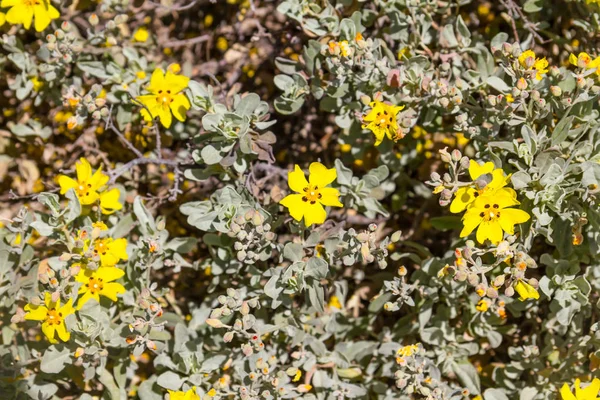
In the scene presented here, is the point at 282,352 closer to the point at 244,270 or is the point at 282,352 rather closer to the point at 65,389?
the point at 244,270

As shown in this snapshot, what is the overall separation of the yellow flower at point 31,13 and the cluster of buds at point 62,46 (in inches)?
3.9

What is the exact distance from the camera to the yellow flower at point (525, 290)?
119 inches

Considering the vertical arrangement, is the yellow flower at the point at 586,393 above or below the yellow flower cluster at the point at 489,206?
below

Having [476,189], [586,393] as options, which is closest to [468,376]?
[586,393]

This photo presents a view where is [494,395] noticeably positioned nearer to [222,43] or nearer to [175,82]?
[175,82]

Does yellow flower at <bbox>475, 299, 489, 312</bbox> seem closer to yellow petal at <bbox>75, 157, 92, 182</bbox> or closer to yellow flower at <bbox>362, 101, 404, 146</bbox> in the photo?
yellow flower at <bbox>362, 101, 404, 146</bbox>

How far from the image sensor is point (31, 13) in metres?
3.71

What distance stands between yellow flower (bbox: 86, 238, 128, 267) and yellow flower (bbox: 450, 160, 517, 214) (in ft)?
5.62

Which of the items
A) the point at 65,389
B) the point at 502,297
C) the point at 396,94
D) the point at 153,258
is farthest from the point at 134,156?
the point at 502,297

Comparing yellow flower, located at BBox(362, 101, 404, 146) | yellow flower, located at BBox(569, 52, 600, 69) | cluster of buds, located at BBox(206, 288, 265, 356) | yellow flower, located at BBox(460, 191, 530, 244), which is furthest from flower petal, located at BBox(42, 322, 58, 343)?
yellow flower, located at BBox(569, 52, 600, 69)

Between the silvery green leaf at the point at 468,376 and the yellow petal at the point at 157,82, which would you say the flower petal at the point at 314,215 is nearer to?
the yellow petal at the point at 157,82

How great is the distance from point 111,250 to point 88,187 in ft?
1.32

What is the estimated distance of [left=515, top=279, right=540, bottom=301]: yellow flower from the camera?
9.92 ft

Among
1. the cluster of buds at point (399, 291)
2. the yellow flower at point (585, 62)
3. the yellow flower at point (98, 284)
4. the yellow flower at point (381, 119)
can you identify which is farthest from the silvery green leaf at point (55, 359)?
the yellow flower at point (585, 62)
